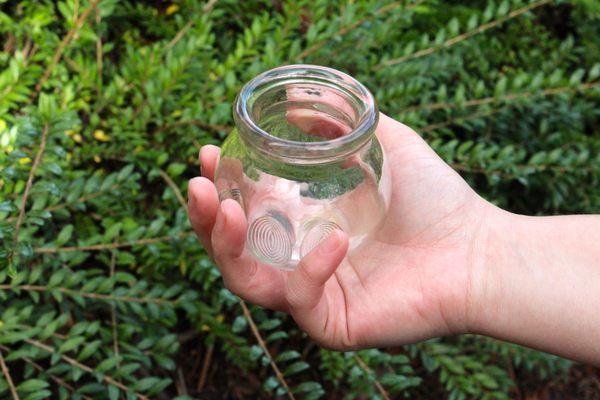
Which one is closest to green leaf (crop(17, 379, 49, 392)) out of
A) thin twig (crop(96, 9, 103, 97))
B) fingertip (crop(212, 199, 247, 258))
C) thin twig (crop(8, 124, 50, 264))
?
thin twig (crop(8, 124, 50, 264))

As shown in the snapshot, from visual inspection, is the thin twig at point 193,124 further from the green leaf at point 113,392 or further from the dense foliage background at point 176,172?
the green leaf at point 113,392

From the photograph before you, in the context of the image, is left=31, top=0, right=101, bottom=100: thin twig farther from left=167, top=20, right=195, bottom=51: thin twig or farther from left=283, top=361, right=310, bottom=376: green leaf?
left=283, top=361, right=310, bottom=376: green leaf

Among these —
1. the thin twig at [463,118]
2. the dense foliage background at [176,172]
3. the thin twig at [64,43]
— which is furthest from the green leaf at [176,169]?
the thin twig at [463,118]

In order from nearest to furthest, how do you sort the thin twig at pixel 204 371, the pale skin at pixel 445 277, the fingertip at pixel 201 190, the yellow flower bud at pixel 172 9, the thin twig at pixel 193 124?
the fingertip at pixel 201 190
the pale skin at pixel 445 277
the thin twig at pixel 193 124
the thin twig at pixel 204 371
the yellow flower bud at pixel 172 9

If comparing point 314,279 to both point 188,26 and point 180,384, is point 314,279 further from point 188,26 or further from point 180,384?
point 188,26

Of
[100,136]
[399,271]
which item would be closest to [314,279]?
[399,271]

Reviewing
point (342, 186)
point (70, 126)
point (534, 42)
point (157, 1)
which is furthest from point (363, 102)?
point (534, 42)
